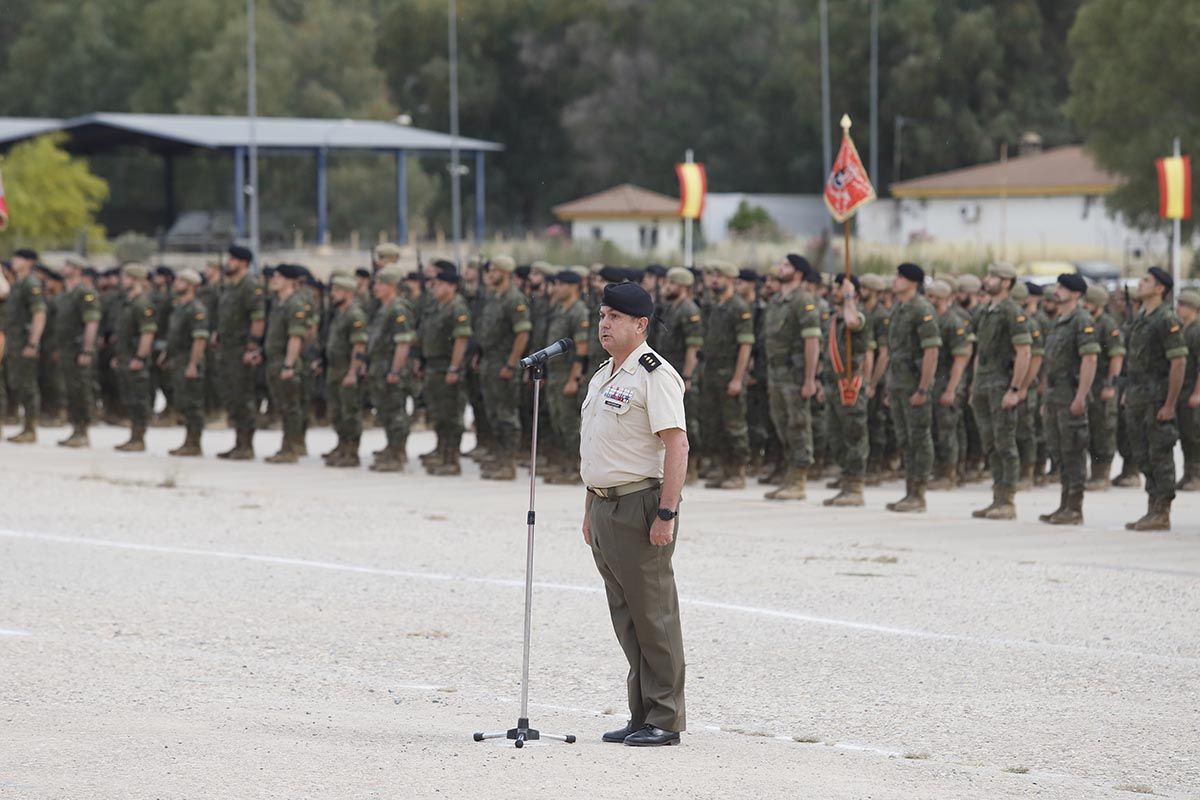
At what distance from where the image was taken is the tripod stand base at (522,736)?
775 centimetres

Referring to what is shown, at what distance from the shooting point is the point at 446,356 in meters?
18.8

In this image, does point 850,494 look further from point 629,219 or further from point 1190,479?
point 629,219

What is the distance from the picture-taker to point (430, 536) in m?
14.4

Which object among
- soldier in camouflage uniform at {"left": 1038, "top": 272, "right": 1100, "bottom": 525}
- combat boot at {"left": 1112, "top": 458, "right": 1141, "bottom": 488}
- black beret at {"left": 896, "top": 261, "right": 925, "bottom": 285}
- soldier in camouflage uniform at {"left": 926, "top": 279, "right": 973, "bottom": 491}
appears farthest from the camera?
combat boot at {"left": 1112, "top": 458, "right": 1141, "bottom": 488}

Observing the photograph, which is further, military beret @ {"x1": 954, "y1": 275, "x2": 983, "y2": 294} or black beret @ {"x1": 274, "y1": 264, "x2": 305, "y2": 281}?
black beret @ {"x1": 274, "y1": 264, "x2": 305, "y2": 281}

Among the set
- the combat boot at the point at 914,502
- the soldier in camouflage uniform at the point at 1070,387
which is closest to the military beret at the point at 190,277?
the combat boot at the point at 914,502

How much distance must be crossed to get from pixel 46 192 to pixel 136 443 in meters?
42.4

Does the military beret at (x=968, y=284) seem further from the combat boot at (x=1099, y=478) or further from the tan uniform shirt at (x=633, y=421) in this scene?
the tan uniform shirt at (x=633, y=421)

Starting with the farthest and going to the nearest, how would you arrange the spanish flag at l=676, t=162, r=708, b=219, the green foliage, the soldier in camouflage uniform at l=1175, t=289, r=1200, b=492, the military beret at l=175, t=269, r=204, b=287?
the green foliage
the spanish flag at l=676, t=162, r=708, b=219
the military beret at l=175, t=269, r=204, b=287
the soldier in camouflage uniform at l=1175, t=289, r=1200, b=492

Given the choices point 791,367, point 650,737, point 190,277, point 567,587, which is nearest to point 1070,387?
point 791,367

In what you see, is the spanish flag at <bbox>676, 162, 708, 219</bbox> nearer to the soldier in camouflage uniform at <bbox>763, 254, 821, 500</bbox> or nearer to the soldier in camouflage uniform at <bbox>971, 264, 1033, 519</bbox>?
the soldier in camouflage uniform at <bbox>763, 254, 821, 500</bbox>

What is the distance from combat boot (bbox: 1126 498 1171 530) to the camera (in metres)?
14.9

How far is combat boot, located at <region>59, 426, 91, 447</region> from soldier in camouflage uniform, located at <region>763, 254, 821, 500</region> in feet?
26.9

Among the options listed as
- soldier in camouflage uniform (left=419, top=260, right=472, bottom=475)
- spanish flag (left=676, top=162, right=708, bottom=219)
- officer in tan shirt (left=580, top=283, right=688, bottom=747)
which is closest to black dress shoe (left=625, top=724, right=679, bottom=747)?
officer in tan shirt (left=580, top=283, right=688, bottom=747)
